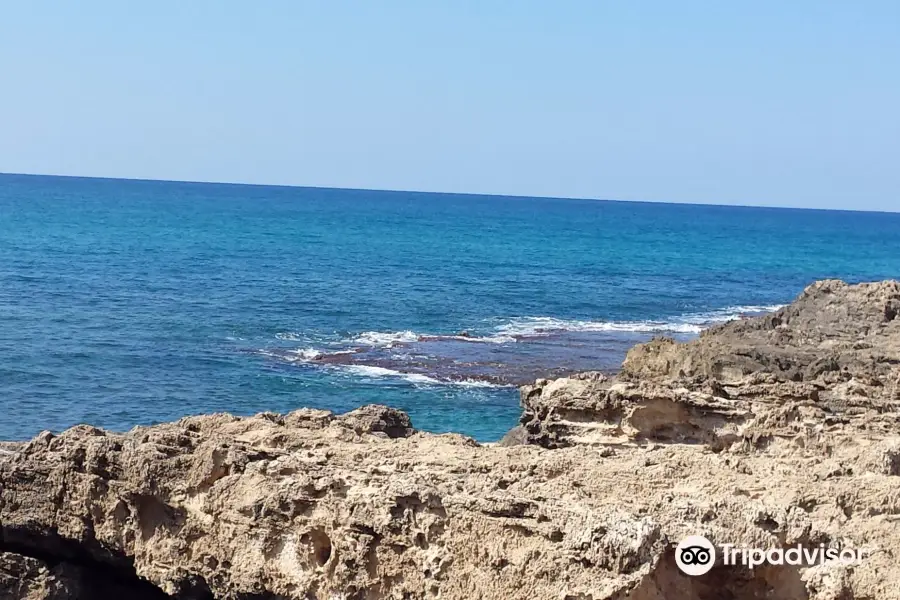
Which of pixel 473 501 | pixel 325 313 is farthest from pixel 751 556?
pixel 325 313

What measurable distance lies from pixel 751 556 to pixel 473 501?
7.74 ft

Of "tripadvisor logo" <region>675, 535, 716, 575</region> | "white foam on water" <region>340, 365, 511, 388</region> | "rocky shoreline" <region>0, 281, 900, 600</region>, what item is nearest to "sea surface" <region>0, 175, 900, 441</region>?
"white foam on water" <region>340, 365, 511, 388</region>

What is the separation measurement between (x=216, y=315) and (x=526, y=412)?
1305 inches

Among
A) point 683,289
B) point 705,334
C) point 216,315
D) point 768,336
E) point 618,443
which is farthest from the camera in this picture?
point 683,289

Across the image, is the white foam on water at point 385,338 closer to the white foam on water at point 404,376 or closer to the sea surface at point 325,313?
the sea surface at point 325,313

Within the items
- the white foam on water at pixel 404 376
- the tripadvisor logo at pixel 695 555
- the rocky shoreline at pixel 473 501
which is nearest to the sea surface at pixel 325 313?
the white foam on water at pixel 404 376

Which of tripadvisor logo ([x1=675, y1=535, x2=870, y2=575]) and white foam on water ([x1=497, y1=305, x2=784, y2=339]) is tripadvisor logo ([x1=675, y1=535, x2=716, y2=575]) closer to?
tripadvisor logo ([x1=675, y1=535, x2=870, y2=575])

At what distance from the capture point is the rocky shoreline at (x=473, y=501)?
8.59 metres

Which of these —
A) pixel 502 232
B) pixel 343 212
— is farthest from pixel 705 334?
pixel 343 212

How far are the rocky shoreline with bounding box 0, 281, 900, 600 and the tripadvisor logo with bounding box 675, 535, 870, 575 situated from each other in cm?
7

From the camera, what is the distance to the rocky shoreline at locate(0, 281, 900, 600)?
8.59 meters

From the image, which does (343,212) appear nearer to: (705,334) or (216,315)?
(216,315)

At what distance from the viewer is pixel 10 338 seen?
37.7 meters

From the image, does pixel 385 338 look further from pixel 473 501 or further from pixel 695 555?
pixel 695 555
